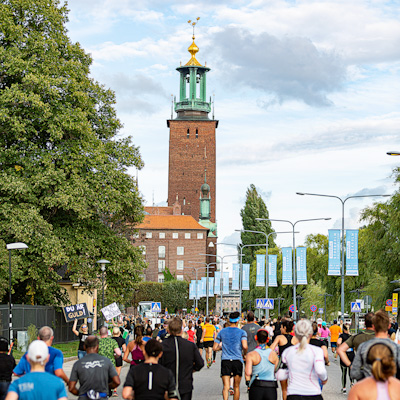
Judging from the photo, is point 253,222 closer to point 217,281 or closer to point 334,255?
point 217,281

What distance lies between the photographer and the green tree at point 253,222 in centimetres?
12825

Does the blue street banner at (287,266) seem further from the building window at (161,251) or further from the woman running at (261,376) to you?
the building window at (161,251)

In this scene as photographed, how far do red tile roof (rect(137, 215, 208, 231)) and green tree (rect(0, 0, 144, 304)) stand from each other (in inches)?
4474

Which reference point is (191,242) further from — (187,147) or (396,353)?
(396,353)

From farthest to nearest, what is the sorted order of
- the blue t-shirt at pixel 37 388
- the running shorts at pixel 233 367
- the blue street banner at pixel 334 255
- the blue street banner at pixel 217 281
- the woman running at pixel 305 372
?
1. the blue street banner at pixel 217 281
2. the blue street banner at pixel 334 255
3. the running shorts at pixel 233 367
4. the woman running at pixel 305 372
5. the blue t-shirt at pixel 37 388

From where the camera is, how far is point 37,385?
7168 mm

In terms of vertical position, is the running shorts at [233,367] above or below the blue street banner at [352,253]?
below

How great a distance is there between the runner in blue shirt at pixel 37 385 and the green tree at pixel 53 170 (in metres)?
27.6

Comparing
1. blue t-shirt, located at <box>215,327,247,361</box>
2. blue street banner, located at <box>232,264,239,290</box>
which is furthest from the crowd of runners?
blue street banner, located at <box>232,264,239,290</box>

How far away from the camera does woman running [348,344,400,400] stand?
20.1ft

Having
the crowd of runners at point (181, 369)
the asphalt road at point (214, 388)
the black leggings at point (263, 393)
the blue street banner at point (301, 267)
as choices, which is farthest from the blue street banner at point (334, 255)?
the black leggings at point (263, 393)

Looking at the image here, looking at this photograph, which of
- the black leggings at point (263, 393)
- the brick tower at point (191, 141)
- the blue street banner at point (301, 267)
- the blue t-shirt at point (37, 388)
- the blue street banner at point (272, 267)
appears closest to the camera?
the blue t-shirt at point (37, 388)

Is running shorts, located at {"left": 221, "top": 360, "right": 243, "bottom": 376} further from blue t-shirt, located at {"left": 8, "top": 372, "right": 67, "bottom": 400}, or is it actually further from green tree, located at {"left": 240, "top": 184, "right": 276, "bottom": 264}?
green tree, located at {"left": 240, "top": 184, "right": 276, "bottom": 264}

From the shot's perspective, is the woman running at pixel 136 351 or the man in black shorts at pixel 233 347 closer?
the woman running at pixel 136 351
